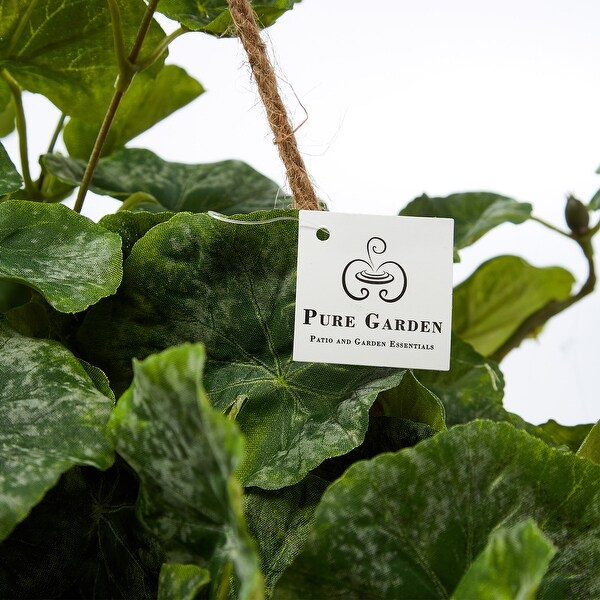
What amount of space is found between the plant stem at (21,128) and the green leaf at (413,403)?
437mm

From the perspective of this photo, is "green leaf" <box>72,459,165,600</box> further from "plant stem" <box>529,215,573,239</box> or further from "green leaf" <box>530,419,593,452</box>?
"plant stem" <box>529,215,573,239</box>

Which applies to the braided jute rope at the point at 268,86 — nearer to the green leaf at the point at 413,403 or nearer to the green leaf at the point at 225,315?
the green leaf at the point at 225,315

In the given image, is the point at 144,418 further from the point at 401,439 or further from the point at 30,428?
the point at 401,439

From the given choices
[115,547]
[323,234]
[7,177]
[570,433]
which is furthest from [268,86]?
[570,433]

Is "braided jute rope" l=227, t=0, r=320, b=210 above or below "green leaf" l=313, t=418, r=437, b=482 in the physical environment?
above

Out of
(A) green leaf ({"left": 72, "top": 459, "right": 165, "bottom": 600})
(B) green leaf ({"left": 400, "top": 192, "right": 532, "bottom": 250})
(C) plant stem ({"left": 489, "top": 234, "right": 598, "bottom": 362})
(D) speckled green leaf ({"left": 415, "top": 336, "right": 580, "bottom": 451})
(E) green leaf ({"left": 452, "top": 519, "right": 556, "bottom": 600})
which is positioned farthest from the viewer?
(C) plant stem ({"left": 489, "top": 234, "right": 598, "bottom": 362})

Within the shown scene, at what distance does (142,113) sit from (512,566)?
0.70m

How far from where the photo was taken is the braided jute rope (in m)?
0.56

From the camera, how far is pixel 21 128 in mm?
796

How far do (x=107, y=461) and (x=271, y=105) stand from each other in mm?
260

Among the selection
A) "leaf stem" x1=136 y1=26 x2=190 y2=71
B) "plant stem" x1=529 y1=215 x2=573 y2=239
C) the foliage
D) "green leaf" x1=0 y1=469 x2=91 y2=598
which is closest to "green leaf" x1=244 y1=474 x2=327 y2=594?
the foliage

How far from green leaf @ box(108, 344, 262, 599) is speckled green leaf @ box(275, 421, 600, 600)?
58 millimetres

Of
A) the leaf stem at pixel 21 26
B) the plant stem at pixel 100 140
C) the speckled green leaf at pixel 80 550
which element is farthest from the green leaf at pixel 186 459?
the leaf stem at pixel 21 26

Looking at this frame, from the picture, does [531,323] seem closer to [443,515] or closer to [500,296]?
[500,296]
